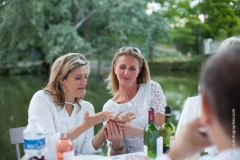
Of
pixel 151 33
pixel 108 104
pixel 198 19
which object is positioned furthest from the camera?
pixel 151 33

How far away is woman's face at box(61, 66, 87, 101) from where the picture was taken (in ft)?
6.54

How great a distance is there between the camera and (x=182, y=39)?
30.8ft

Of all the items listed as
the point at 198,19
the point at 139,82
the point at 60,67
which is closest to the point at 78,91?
the point at 60,67

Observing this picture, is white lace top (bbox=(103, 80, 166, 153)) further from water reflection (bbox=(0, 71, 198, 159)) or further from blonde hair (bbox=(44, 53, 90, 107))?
water reflection (bbox=(0, 71, 198, 159))

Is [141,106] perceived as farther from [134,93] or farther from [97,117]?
[97,117]

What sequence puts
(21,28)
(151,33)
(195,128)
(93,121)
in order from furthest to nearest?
(151,33) < (21,28) < (93,121) < (195,128)

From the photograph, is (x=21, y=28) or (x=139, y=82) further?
(x=21, y=28)

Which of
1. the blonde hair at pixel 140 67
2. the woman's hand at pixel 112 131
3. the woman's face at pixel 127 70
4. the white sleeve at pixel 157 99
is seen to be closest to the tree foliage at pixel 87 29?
the blonde hair at pixel 140 67

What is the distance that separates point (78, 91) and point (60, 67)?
0.19 meters

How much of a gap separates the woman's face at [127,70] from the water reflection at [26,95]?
2.88 metres

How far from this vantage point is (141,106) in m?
2.26

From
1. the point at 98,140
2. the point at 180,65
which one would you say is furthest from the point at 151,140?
the point at 180,65

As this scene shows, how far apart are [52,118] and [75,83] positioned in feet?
0.86

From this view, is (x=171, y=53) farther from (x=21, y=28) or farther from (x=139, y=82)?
(x=139, y=82)
